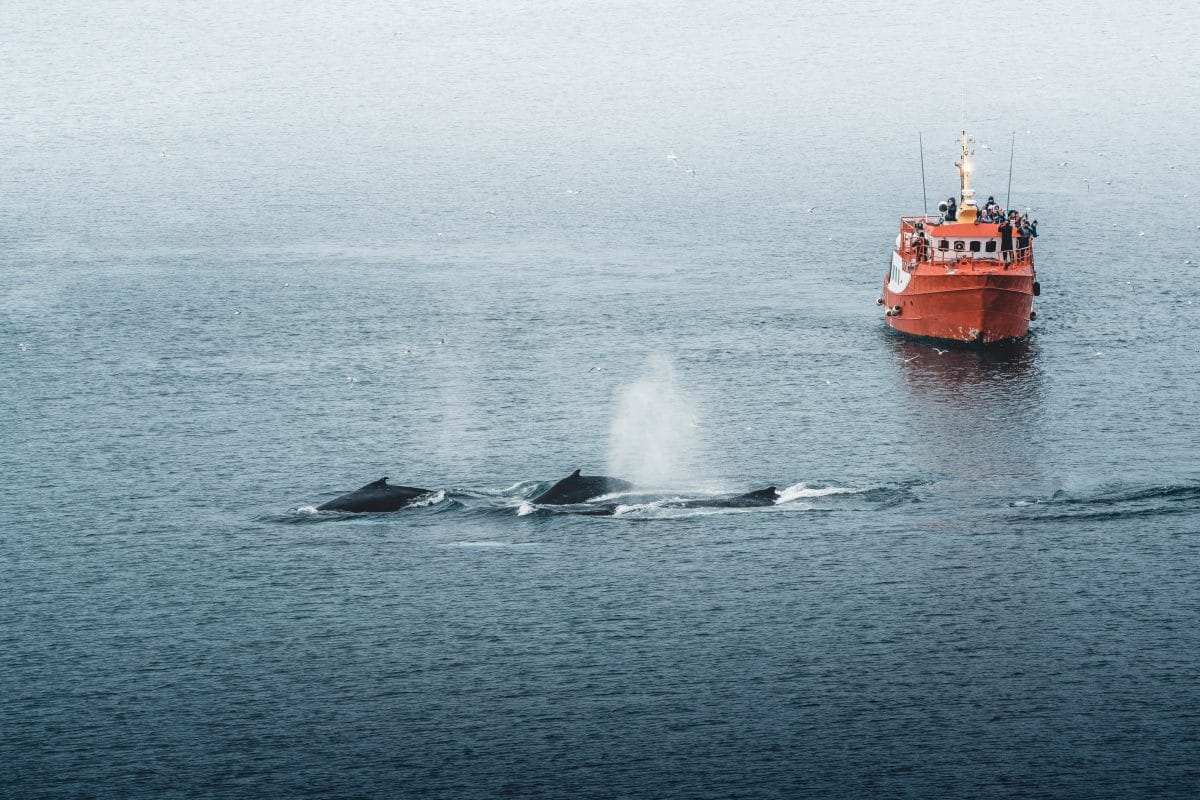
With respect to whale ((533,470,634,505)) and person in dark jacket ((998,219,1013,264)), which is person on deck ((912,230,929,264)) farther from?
whale ((533,470,634,505))

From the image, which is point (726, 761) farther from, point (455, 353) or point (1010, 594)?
point (455, 353)

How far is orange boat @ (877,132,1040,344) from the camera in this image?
148 m

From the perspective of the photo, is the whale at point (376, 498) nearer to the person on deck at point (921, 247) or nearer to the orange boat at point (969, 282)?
the orange boat at point (969, 282)

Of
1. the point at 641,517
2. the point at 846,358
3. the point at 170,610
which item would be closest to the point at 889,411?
the point at 846,358

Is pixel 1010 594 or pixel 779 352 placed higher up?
pixel 779 352

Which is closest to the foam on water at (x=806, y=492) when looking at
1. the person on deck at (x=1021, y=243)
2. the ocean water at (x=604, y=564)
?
the ocean water at (x=604, y=564)

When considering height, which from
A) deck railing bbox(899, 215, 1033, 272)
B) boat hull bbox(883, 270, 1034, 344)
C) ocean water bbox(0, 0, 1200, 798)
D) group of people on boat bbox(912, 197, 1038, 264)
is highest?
group of people on boat bbox(912, 197, 1038, 264)

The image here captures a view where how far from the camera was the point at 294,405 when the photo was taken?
139625mm

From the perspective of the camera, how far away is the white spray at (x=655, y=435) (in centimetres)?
11900

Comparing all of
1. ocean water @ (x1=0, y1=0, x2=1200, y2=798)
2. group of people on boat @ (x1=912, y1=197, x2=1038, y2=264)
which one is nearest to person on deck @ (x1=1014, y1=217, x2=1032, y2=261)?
group of people on boat @ (x1=912, y1=197, x2=1038, y2=264)

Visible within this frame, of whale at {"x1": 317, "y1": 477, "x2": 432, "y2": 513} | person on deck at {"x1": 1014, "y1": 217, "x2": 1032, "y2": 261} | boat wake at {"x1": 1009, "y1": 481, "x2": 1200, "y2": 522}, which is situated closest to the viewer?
boat wake at {"x1": 1009, "y1": 481, "x2": 1200, "y2": 522}

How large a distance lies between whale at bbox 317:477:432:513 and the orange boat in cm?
5993

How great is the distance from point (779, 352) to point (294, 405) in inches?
1813

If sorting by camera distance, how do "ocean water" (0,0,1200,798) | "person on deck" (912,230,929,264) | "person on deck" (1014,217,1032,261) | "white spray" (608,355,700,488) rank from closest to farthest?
"ocean water" (0,0,1200,798) → "white spray" (608,355,700,488) → "person on deck" (1014,217,1032,261) → "person on deck" (912,230,929,264)
